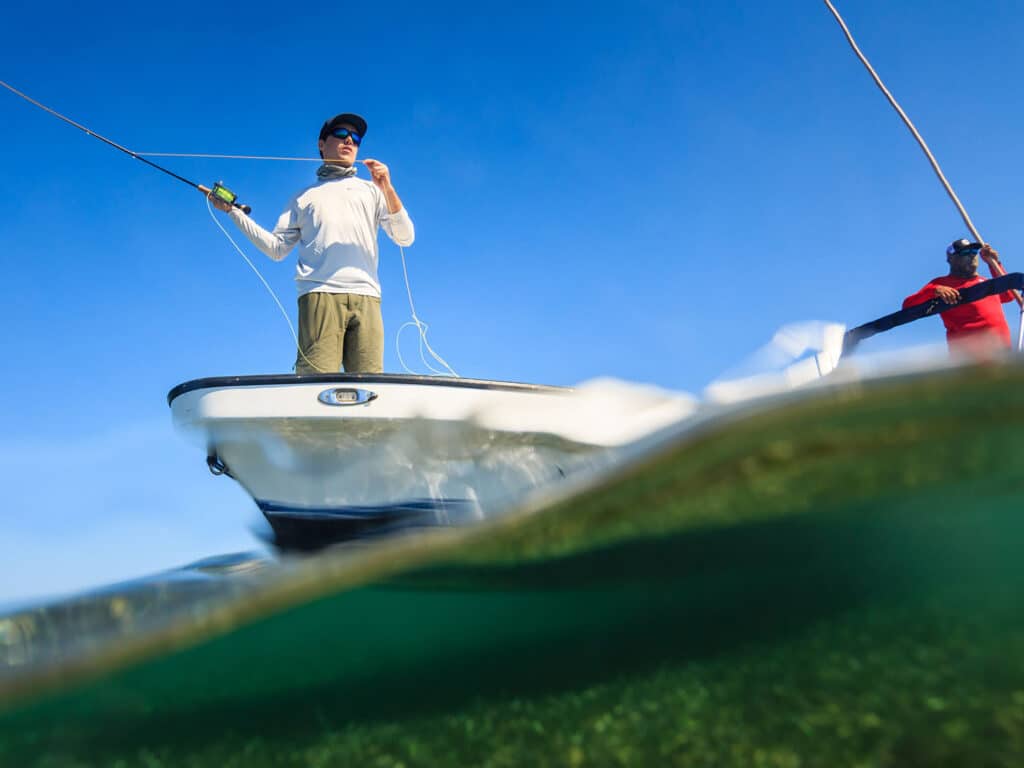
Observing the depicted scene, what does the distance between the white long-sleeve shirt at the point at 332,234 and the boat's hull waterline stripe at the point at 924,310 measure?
15.0ft

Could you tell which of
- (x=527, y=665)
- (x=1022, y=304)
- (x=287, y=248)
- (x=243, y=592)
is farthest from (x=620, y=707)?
(x=1022, y=304)

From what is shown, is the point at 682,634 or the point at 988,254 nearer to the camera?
the point at 682,634

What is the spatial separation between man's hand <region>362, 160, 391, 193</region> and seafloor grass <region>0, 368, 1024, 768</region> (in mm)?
4547

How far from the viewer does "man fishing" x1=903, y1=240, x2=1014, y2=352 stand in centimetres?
672

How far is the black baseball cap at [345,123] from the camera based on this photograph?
249 inches

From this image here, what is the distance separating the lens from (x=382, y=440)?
554 centimetres

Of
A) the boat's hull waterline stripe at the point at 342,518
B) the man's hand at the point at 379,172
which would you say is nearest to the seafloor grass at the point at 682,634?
the boat's hull waterline stripe at the point at 342,518

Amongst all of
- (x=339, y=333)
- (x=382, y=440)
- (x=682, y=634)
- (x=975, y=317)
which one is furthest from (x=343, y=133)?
(x=975, y=317)

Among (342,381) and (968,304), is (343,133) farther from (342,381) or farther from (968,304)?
(968,304)

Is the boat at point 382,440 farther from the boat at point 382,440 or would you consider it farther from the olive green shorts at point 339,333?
the olive green shorts at point 339,333

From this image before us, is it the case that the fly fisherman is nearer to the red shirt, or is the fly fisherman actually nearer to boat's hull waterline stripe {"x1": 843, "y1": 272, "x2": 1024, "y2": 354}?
boat's hull waterline stripe {"x1": 843, "y1": 272, "x2": 1024, "y2": 354}

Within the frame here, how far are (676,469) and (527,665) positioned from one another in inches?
40.4

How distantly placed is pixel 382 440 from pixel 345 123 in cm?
291

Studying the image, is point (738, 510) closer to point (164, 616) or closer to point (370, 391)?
point (164, 616)
